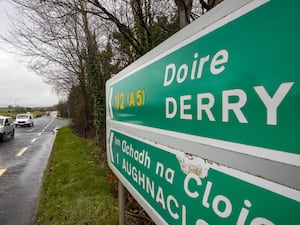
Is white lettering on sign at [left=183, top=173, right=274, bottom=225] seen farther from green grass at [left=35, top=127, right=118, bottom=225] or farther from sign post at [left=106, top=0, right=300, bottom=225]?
green grass at [left=35, top=127, right=118, bottom=225]

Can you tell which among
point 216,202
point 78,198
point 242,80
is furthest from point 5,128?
point 242,80

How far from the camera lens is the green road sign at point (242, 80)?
2.05ft

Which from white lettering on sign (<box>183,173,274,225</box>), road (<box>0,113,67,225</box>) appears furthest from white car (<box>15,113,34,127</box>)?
white lettering on sign (<box>183,173,274,225</box>)

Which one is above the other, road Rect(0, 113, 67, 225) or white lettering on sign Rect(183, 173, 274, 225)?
white lettering on sign Rect(183, 173, 274, 225)

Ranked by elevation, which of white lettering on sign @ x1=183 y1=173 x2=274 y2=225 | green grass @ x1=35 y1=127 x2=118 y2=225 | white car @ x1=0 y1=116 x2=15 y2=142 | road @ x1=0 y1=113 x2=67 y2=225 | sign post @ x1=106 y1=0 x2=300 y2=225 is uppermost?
sign post @ x1=106 y1=0 x2=300 y2=225

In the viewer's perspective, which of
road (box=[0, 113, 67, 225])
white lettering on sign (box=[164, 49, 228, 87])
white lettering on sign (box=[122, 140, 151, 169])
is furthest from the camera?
road (box=[0, 113, 67, 225])

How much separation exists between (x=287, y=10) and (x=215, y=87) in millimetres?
329

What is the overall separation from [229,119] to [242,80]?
13cm

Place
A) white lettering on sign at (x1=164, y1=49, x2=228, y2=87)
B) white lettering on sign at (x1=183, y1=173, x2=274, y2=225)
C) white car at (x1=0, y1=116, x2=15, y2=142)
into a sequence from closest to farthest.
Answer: white lettering on sign at (x1=183, y1=173, x2=274, y2=225) → white lettering on sign at (x1=164, y1=49, x2=228, y2=87) → white car at (x1=0, y1=116, x2=15, y2=142)

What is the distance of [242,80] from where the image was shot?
2.51ft

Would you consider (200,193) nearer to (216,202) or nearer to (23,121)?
(216,202)

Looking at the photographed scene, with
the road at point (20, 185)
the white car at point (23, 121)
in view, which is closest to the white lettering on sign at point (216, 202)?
the road at point (20, 185)

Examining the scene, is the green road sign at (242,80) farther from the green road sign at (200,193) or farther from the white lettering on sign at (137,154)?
the white lettering on sign at (137,154)

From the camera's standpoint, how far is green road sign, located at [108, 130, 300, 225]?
0.68 metres
